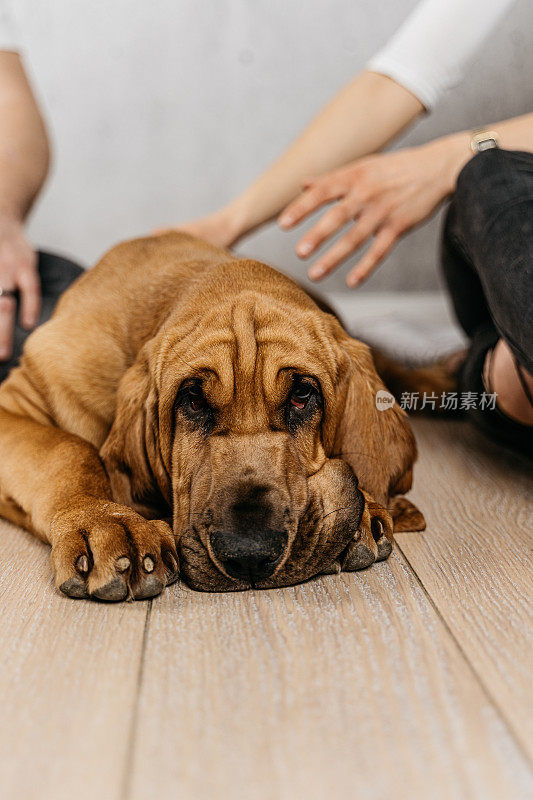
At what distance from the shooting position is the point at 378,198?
2.99m

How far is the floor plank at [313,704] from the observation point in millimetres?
1204

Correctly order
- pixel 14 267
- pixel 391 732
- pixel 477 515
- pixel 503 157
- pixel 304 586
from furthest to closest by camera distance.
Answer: pixel 14 267
pixel 503 157
pixel 477 515
pixel 304 586
pixel 391 732

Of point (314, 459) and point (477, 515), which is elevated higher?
point (314, 459)

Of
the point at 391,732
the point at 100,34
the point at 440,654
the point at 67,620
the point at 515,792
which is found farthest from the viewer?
the point at 100,34

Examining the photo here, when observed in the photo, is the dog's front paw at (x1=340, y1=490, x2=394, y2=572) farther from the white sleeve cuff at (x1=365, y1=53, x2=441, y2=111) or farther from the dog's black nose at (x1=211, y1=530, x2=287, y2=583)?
the white sleeve cuff at (x1=365, y1=53, x2=441, y2=111)

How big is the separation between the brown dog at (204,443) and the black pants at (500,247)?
487 mm

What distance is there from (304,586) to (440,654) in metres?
0.42

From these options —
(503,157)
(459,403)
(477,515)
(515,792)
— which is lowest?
(459,403)

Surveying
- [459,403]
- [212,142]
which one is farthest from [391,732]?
[212,142]

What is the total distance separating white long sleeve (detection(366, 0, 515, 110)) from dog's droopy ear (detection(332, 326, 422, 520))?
5.64 feet

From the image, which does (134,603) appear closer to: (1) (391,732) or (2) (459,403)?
(1) (391,732)

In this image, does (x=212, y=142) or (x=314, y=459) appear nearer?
(x=314, y=459)

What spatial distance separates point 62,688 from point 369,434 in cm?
106

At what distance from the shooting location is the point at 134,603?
1.83m
